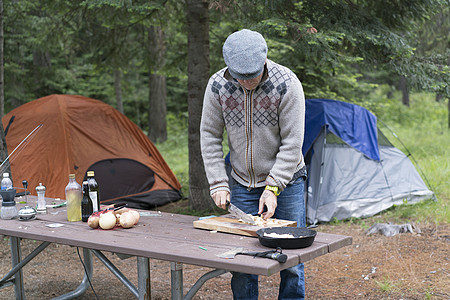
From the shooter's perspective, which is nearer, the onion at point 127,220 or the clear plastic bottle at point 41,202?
the onion at point 127,220

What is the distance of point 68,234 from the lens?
2.75 meters

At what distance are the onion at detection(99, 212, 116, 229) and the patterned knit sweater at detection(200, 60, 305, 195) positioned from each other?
0.60m

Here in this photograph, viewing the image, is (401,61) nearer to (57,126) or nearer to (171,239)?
(171,239)

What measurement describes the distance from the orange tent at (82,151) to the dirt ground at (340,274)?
121 cm

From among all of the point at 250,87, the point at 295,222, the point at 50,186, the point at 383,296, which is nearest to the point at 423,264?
the point at 383,296

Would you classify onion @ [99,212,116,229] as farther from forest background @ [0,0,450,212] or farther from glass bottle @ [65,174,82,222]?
forest background @ [0,0,450,212]

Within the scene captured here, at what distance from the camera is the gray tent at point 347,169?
20.9ft

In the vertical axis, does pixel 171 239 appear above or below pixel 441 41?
below

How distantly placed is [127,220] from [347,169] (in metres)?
4.27

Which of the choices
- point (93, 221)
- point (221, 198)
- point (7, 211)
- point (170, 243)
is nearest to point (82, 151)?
point (7, 211)

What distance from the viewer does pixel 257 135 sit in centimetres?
278

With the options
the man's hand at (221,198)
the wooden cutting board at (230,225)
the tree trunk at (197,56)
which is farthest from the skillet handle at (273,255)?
the tree trunk at (197,56)

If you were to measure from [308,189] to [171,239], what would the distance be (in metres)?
3.99

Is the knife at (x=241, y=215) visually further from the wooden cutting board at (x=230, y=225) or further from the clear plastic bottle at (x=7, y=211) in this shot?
the clear plastic bottle at (x=7, y=211)
